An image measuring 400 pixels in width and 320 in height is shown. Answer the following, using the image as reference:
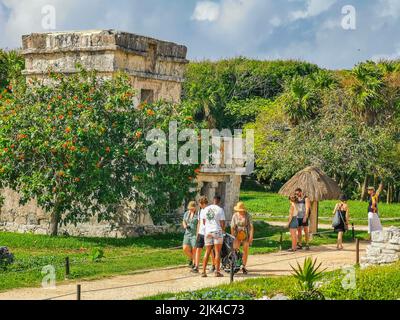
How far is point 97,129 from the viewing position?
21859 mm

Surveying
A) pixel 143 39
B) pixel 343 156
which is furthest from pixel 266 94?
pixel 143 39

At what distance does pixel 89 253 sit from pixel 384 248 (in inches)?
265

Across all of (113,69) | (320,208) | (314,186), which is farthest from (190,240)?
(320,208)

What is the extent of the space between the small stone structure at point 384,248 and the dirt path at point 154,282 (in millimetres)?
738

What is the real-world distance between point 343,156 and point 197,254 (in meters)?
20.2

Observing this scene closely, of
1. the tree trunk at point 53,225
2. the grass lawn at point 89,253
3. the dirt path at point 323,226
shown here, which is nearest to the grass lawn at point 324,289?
the grass lawn at point 89,253

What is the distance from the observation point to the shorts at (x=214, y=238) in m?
16.7

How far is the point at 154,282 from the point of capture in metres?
16.1

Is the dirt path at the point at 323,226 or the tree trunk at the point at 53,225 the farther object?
the dirt path at the point at 323,226

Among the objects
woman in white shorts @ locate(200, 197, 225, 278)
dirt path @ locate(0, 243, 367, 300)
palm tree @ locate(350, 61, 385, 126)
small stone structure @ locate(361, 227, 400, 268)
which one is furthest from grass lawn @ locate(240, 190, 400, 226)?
woman in white shorts @ locate(200, 197, 225, 278)

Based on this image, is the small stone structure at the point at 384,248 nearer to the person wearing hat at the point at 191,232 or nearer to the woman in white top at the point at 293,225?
A: the woman in white top at the point at 293,225

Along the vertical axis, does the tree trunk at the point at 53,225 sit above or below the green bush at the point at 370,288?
above
